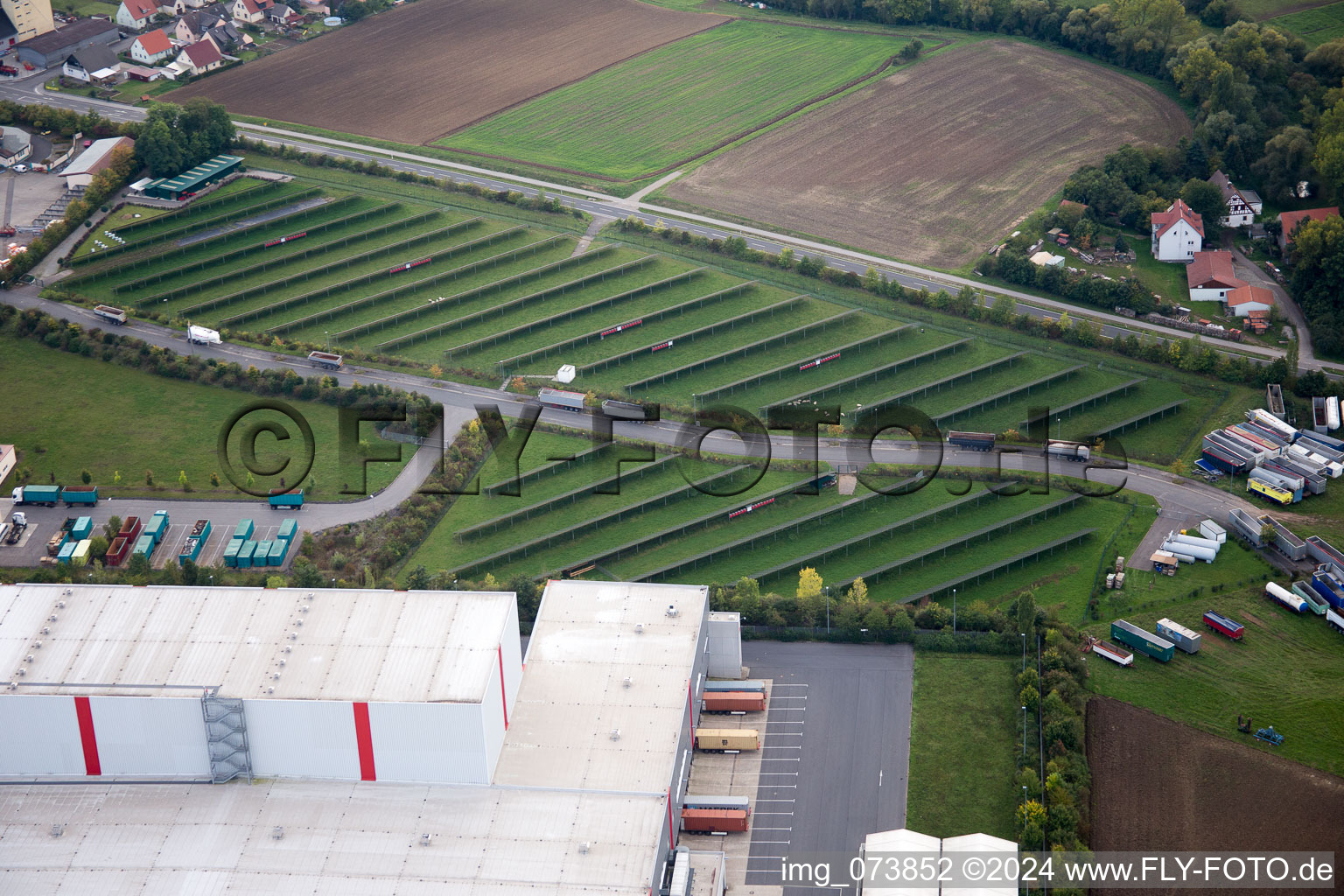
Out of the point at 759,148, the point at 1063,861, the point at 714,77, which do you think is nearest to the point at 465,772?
the point at 1063,861

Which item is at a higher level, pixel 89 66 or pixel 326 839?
pixel 89 66

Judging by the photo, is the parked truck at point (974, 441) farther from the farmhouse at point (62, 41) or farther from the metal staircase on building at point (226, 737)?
the farmhouse at point (62, 41)

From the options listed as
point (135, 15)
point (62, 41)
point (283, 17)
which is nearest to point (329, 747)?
point (62, 41)

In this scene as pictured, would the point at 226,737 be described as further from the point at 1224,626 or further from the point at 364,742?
the point at 1224,626

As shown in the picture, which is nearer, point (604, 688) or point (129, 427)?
point (604, 688)

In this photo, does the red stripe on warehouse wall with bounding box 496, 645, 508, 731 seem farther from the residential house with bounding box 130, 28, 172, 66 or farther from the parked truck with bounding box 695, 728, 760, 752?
the residential house with bounding box 130, 28, 172, 66

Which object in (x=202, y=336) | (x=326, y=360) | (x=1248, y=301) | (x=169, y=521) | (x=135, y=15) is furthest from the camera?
(x=135, y=15)

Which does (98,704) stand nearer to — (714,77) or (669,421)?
(669,421)
